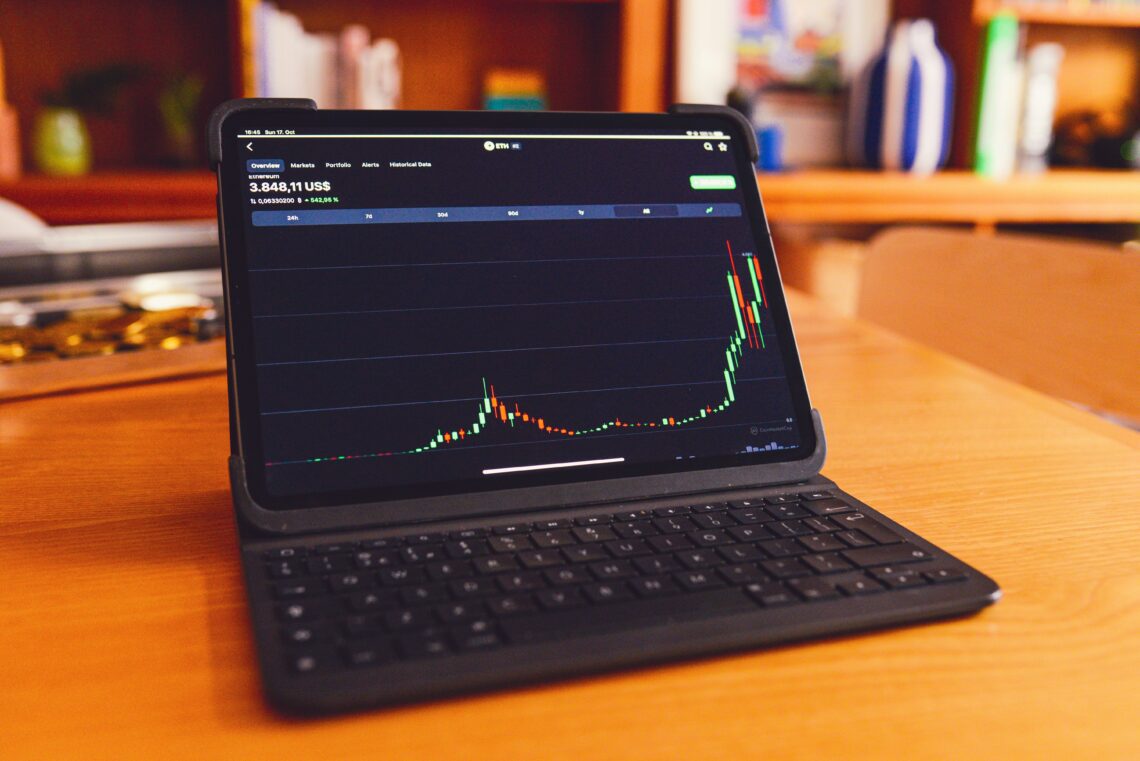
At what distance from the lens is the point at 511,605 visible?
1.25 feet

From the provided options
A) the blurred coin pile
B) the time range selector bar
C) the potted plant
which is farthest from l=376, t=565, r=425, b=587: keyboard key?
the potted plant

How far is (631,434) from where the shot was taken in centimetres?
52

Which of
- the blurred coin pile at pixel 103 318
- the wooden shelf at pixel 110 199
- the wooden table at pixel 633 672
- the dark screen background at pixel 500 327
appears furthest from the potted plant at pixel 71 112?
the dark screen background at pixel 500 327

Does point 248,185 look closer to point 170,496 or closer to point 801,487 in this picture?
point 170,496

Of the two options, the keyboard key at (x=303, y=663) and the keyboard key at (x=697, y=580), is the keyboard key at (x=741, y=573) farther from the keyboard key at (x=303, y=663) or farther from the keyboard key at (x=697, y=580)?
the keyboard key at (x=303, y=663)

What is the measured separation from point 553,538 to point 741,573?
0.28ft

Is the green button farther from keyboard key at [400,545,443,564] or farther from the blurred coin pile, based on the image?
the blurred coin pile

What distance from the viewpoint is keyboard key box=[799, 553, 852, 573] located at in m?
0.42

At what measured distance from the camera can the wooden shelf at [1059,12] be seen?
249 cm

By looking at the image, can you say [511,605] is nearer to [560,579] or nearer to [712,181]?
[560,579]

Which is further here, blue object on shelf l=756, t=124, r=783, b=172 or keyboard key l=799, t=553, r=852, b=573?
blue object on shelf l=756, t=124, r=783, b=172

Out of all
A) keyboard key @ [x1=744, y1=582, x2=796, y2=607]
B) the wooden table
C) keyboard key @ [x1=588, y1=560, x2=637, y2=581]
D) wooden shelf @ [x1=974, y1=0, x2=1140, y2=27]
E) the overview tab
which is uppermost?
wooden shelf @ [x1=974, y1=0, x2=1140, y2=27]

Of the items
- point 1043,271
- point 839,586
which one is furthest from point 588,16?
point 839,586

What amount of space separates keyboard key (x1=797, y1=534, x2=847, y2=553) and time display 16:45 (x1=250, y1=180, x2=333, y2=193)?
0.31 metres
